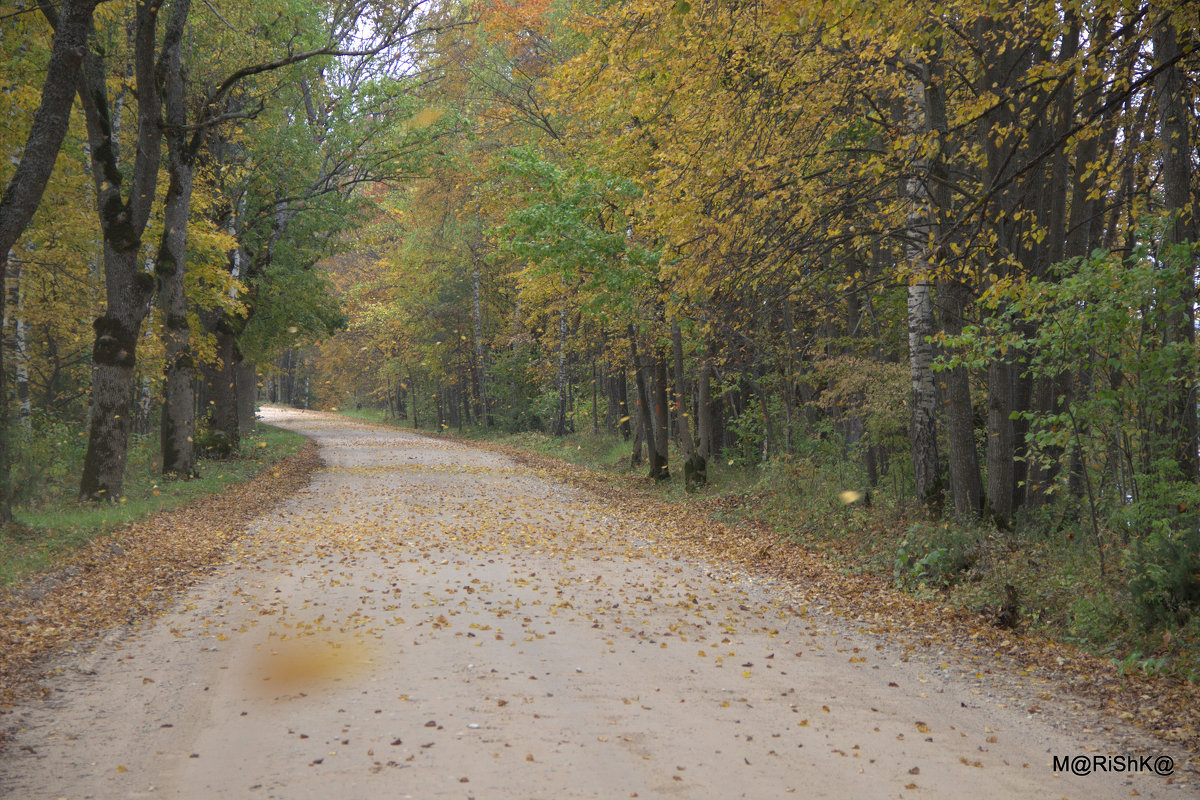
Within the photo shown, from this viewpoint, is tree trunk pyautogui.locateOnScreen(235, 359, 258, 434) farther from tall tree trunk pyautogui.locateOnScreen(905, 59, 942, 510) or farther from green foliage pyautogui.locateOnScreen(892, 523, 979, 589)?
green foliage pyautogui.locateOnScreen(892, 523, 979, 589)

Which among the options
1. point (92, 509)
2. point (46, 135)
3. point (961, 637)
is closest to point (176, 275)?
point (92, 509)

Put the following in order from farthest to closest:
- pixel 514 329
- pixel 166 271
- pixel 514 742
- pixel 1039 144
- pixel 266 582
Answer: pixel 514 329
pixel 166 271
pixel 1039 144
pixel 266 582
pixel 514 742

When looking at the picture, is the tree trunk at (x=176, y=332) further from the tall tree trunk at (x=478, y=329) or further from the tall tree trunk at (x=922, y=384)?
the tall tree trunk at (x=478, y=329)

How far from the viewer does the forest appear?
7340 mm

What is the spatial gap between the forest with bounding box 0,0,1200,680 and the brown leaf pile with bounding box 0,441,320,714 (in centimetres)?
158

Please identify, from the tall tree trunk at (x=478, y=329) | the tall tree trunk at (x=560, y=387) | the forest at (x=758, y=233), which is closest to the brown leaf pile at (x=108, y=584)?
the forest at (x=758, y=233)

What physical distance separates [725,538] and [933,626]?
5.35 metres

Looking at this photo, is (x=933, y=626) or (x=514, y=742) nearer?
(x=514, y=742)

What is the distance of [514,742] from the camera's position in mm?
4996

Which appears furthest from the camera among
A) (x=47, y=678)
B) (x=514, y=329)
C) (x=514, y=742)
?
(x=514, y=329)

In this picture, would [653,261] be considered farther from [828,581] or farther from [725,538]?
[828,581]

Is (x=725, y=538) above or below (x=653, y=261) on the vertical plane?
below

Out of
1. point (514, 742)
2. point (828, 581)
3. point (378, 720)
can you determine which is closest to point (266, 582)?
point (378, 720)

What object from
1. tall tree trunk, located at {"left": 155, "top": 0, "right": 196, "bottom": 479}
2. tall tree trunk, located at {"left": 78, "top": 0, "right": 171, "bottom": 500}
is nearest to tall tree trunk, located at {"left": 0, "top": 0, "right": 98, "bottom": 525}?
tall tree trunk, located at {"left": 78, "top": 0, "right": 171, "bottom": 500}
